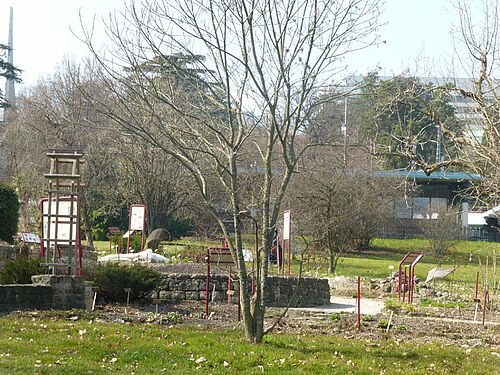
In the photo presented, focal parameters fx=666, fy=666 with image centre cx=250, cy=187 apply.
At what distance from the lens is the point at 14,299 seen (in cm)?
1011

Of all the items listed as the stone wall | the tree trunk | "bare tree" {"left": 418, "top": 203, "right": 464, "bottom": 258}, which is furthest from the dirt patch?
"bare tree" {"left": 418, "top": 203, "right": 464, "bottom": 258}

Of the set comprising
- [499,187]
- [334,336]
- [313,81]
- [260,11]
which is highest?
[260,11]

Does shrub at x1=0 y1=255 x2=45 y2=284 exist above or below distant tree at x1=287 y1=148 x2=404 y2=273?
below

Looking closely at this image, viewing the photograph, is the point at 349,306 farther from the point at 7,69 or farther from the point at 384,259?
the point at 7,69

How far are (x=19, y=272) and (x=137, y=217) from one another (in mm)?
8239

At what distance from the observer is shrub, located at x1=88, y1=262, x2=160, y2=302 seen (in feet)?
40.8

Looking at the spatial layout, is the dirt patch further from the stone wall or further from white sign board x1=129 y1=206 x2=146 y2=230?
white sign board x1=129 y1=206 x2=146 y2=230

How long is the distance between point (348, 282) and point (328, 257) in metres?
3.97

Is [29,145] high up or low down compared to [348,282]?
up

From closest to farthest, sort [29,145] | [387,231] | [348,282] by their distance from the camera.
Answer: [348,282]
[29,145]
[387,231]

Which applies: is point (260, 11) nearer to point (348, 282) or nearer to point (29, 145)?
point (348, 282)

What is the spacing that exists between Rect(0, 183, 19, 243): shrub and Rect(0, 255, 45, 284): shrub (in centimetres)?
641

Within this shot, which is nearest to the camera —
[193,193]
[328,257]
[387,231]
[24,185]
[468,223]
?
[328,257]

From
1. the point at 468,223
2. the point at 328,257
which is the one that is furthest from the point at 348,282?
the point at 468,223
